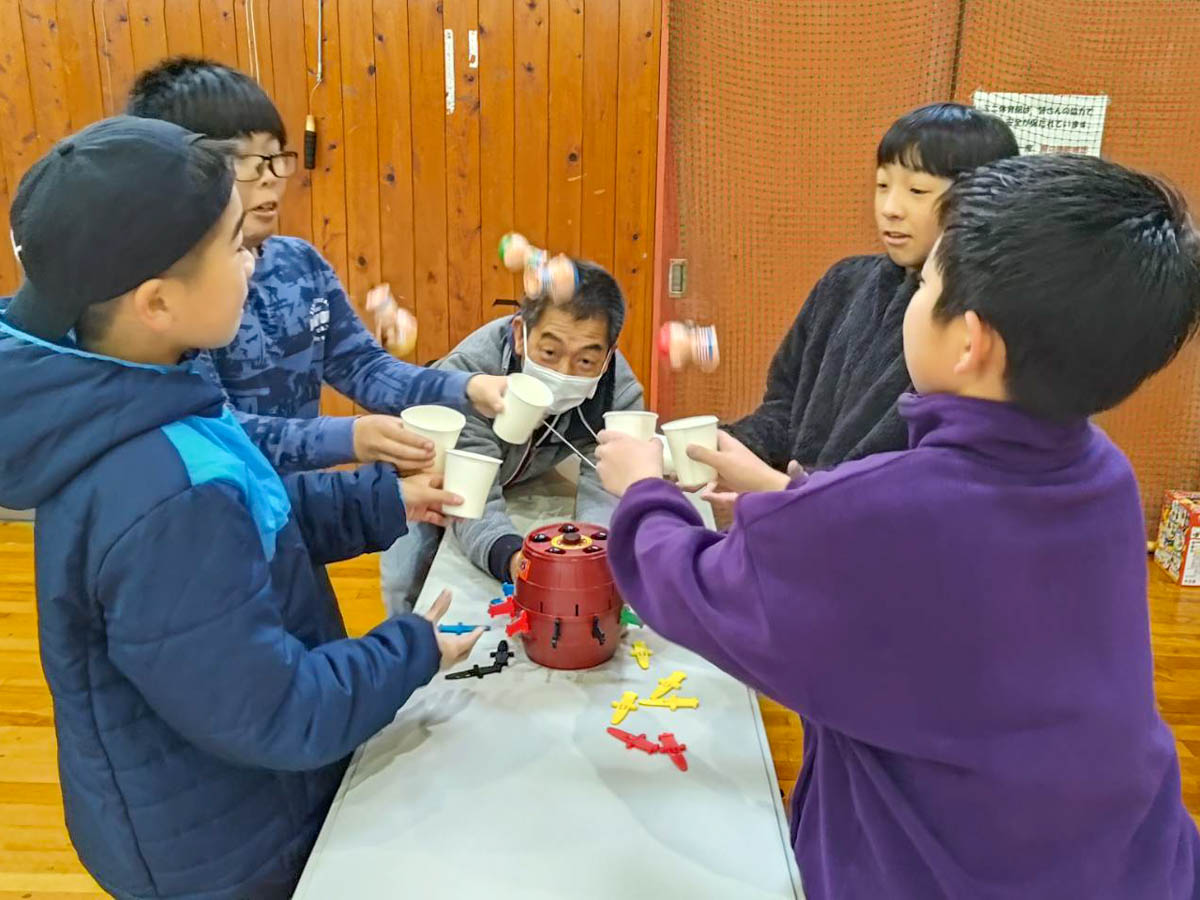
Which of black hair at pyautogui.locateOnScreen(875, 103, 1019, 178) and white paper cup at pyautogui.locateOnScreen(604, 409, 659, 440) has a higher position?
black hair at pyautogui.locateOnScreen(875, 103, 1019, 178)

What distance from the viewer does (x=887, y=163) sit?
184 centimetres

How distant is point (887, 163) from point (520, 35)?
284 centimetres

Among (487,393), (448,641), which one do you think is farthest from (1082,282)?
(487,393)

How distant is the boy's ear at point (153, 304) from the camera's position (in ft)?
3.60

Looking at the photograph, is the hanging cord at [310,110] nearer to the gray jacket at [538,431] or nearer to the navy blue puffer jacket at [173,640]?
the gray jacket at [538,431]

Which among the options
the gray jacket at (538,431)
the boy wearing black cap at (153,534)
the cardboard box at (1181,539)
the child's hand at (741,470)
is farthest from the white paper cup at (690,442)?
the cardboard box at (1181,539)

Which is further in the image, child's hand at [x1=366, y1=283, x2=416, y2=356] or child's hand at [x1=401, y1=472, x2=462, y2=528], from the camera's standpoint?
child's hand at [x1=366, y1=283, x2=416, y2=356]

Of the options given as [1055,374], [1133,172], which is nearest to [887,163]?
[1133,172]

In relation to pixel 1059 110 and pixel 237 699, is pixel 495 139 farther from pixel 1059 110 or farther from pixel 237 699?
pixel 237 699

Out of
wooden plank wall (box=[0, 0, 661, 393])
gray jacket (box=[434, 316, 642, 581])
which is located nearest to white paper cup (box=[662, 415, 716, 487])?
gray jacket (box=[434, 316, 642, 581])

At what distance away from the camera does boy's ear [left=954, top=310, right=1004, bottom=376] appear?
3.24 ft

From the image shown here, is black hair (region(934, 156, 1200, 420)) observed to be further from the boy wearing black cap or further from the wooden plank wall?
the wooden plank wall

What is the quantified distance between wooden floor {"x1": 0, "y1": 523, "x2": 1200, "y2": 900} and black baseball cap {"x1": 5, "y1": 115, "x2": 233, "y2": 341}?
177 cm

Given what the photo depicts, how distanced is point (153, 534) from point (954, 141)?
1.49 m
